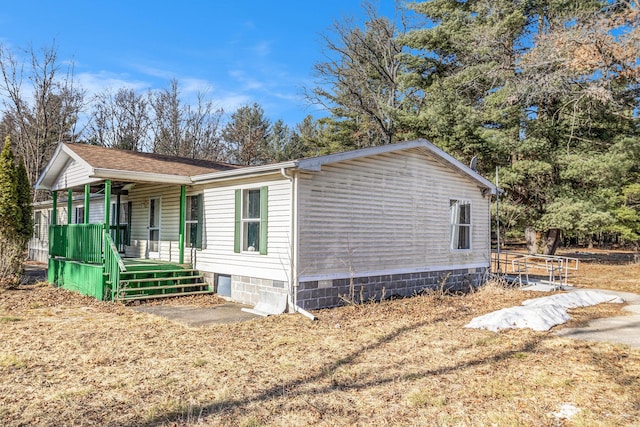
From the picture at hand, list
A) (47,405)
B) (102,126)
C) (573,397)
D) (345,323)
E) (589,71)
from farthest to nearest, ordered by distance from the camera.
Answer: (102,126) < (589,71) < (345,323) < (573,397) < (47,405)

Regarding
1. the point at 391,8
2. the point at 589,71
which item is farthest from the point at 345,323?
the point at 391,8

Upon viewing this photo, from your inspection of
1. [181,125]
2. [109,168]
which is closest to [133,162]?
[109,168]

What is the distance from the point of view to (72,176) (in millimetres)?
11945

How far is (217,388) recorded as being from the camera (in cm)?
439

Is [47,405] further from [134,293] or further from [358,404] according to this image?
[134,293]

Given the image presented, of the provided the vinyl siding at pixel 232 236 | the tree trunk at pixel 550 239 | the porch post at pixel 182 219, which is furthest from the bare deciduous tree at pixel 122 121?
the tree trunk at pixel 550 239

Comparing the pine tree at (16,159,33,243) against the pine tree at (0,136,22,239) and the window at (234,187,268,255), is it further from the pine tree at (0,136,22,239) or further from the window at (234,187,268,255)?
the window at (234,187,268,255)

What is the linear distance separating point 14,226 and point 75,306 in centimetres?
467

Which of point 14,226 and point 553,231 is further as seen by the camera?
point 553,231

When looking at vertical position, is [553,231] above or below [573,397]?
above

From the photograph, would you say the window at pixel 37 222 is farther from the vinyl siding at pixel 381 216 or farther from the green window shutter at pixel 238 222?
the vinyl siding at pixel 381 216

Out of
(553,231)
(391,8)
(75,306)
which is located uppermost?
(391,8)

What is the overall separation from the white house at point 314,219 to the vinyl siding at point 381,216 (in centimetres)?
2

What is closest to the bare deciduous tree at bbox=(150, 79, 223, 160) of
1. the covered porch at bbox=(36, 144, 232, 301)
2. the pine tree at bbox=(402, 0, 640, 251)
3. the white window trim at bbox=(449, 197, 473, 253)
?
the pine tree at bbox=(402, 0, 640, 251)
